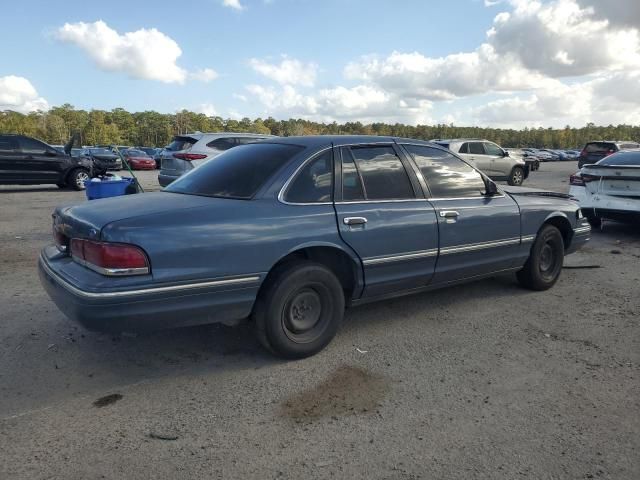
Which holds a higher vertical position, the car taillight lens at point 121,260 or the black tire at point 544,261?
the car taillight lens at point 121,260

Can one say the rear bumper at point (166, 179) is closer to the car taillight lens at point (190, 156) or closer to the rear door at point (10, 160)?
the car taillight lens at point (190, 156)

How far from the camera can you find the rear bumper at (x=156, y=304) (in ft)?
9.45

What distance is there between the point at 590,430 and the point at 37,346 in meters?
3.77

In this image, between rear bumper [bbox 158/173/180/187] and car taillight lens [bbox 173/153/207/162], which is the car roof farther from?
car taillight lens [bbox 173/153/207/162]

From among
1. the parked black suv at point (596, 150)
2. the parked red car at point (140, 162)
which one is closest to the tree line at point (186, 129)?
the parked red car at point (140, 162)

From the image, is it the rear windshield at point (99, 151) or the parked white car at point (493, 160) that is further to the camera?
the rear windshield at point (99, 151)

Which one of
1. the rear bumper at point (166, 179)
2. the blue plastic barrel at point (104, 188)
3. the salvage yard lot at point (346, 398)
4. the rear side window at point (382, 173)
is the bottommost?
the salvage yard lot at point (346, 398)

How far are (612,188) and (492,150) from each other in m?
10.3

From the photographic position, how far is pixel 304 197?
3.59 metres

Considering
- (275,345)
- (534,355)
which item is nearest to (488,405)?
(534,355)

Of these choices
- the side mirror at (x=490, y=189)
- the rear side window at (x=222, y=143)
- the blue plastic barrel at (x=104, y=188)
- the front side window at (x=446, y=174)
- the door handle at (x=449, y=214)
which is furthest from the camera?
the rear side window at (x=222, y=143)

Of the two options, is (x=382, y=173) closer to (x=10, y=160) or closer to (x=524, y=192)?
(x=524, y=192)

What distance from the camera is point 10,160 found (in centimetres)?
1401

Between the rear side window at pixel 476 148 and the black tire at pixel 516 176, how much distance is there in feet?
5.29
